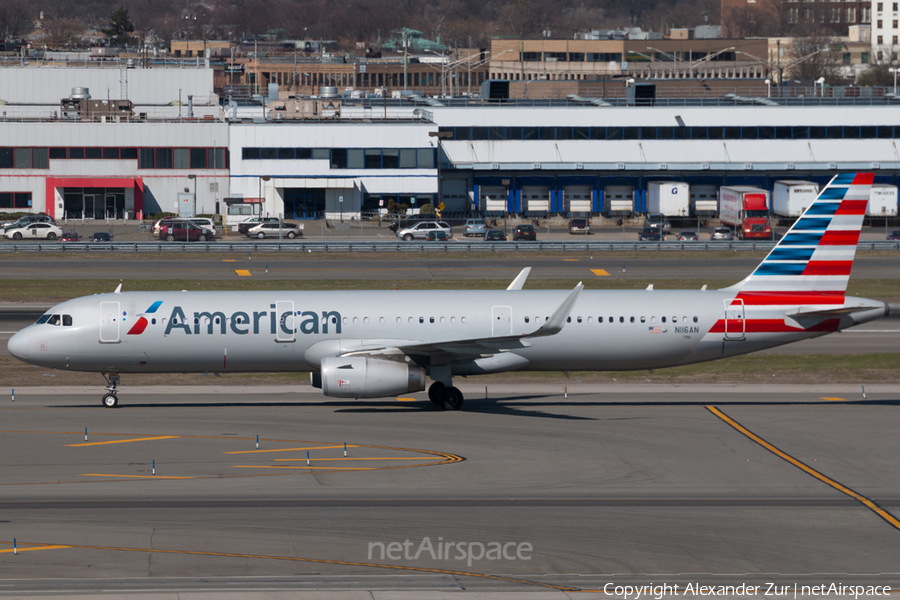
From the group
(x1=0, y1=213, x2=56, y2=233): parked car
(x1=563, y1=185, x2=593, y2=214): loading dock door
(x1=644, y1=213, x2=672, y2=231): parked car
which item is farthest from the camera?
(x1=563, y1=185, x2=593, y2=214): loading dock door

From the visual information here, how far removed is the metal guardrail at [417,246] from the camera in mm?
84812

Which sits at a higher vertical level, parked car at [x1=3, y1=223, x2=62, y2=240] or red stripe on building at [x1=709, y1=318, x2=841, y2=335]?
parked car at [x1=3, y1=223, x2=62, y2=240]

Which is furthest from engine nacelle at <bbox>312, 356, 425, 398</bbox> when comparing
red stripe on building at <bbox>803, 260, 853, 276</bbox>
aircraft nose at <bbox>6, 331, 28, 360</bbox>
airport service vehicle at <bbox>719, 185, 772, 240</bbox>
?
airport service vehicle at <bbox>719, 185, 772, 240</bbox>

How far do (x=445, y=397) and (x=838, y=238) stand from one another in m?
15.9

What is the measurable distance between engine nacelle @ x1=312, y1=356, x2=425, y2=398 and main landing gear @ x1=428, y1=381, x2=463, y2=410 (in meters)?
1.74

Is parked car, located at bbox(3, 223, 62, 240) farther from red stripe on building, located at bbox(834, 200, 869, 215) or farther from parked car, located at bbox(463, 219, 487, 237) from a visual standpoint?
red stripe on building, located at bbox(834, 200, 869, 215)

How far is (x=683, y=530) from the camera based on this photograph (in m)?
23.9

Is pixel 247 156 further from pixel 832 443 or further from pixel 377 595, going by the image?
pixel 377 595

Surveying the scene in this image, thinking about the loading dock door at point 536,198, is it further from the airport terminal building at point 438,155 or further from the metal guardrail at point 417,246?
the metal guardrail at point 417,246

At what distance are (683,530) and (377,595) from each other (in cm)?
795

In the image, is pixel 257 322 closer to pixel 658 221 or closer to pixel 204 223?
pixel 204 223

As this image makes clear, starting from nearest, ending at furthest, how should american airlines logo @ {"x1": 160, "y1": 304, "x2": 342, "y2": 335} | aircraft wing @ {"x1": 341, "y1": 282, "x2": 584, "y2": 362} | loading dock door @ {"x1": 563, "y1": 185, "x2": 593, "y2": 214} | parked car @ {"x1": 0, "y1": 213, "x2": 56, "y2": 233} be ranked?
aircraft wing @ {"x1": 341, "y1": 282, "x2": 584, "y2": 362} < american airlines logo @ {"x1": 160, "y1": 304, "x2": 342, "y2": 335} < parked car @ {"x1": 0, "y1": 213, "x2": 56, "y2": 233} < loading dock door @ {"x1": 563, "y1": 185, "x2": 593, "y2": 214}

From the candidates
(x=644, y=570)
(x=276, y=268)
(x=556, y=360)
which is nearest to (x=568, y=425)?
(x=556, y=360)

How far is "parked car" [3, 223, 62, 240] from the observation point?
94562 millimetres
